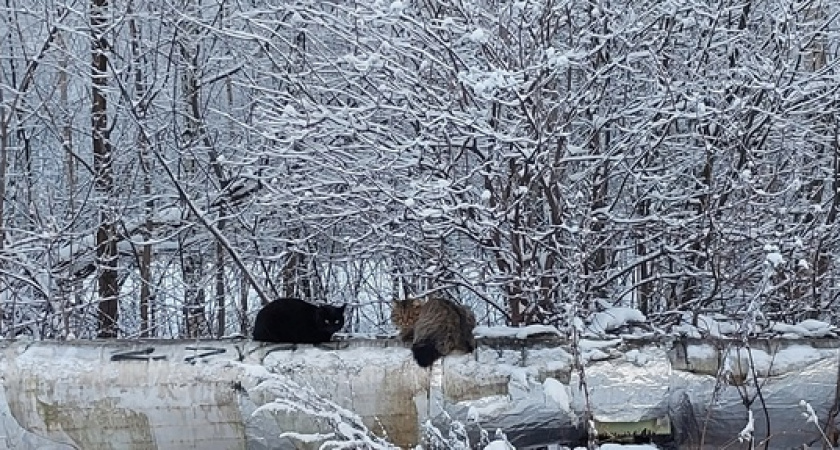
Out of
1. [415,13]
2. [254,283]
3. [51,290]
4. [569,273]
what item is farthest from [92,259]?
[569,273]

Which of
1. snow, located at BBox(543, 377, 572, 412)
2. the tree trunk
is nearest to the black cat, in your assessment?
snow, located at BBox(543, 377, 572, 412)

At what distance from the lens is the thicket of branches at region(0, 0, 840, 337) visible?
5344mm

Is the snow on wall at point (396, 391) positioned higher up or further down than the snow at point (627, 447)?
higher up

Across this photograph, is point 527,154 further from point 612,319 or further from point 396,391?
point 396,391

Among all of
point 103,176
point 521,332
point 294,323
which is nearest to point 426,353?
point 521,332

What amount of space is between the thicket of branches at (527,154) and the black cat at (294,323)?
0.80 m

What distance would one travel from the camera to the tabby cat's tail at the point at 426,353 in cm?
441

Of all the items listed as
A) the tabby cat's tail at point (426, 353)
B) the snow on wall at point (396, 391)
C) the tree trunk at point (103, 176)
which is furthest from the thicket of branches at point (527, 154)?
the tabby cat's tail at point (426, 353)

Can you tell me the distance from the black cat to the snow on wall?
0.43 metres

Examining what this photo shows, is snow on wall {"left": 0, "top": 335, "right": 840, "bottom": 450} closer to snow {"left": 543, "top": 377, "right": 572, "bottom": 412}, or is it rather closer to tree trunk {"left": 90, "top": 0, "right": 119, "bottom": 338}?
snow {"left": 543, "top": 377, "right": 572, "bottom": 412}

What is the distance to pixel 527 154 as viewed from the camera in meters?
5.14

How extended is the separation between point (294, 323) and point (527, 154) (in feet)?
5.25

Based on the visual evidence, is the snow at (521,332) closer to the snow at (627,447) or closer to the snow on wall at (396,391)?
the snow on wall at (396,391)

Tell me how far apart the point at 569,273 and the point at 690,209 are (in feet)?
4.23
